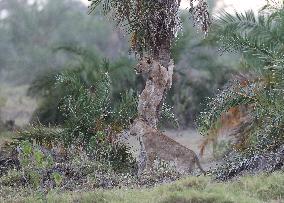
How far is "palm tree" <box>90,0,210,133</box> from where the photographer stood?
9.80 meters

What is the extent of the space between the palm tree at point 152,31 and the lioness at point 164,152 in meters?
0.23

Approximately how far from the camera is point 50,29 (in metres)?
30.7

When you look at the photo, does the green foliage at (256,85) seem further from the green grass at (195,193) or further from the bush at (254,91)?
the green grass at (195,193)

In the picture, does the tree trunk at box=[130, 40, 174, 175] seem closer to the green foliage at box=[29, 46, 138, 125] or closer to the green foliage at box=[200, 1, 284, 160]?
the green foliage at box=[200, 1, 284, 160]

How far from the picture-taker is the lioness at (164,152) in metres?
9.70

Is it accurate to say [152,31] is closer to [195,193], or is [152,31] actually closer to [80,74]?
[195,193]

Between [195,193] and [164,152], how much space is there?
2128 millimetres

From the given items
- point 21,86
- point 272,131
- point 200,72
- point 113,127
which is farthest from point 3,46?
point 272,131

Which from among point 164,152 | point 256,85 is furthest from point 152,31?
point 256,85

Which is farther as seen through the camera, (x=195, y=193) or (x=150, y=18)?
(x=150, y=18)

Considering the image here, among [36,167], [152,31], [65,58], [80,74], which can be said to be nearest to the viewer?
[36,167]

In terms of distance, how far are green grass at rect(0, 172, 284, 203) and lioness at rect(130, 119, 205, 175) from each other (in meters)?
1.20

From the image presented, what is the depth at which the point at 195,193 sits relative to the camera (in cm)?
768

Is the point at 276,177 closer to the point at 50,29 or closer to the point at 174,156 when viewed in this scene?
the point at 174,156
